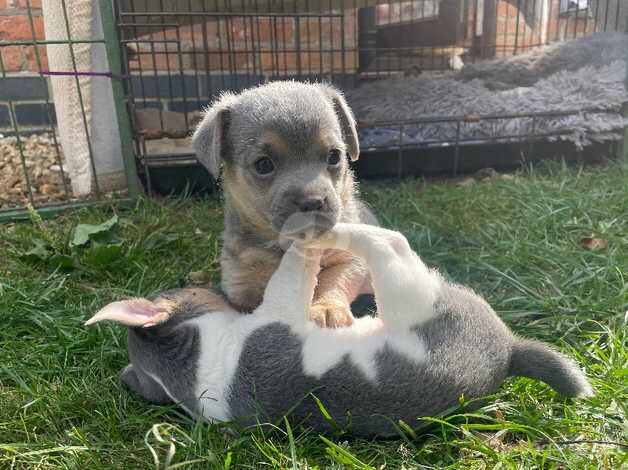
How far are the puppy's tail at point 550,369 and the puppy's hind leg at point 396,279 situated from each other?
356 millimetres

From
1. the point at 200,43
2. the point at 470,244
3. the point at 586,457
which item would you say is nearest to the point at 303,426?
the point at 586,457

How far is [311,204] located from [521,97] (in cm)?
413

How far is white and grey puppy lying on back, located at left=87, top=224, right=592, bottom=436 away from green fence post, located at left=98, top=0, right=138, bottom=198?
2540mm

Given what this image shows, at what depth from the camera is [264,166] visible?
2.34 m

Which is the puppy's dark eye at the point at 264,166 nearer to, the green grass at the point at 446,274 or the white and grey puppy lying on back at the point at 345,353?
the white and grey puppy lying on back at the point at 345,353

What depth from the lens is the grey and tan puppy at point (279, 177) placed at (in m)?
2.16

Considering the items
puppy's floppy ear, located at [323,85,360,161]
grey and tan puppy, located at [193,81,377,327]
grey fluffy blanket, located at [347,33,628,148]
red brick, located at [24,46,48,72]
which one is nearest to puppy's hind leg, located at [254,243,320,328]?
grey and tan puppy, located at [193,81,377,327]

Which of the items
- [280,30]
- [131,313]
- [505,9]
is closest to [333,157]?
[131,313]

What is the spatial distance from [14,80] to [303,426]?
5.63 meters

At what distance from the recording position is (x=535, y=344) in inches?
75.3

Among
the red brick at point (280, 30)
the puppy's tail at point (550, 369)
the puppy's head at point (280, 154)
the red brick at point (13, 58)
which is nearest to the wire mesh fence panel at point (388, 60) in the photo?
the red brick at point (280, 30)

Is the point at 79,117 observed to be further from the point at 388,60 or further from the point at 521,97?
the point at 521,97

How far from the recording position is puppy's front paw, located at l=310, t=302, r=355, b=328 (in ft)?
6.43

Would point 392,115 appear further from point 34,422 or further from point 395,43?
point 34,422
